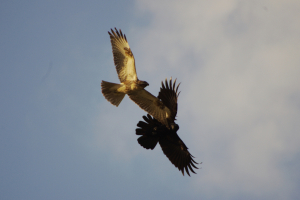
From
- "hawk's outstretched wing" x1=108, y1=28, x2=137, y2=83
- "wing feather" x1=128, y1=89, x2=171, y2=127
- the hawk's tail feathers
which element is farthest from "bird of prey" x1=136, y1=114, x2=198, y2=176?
→ "hawk's outstretched wing" x1=108, y1=28, x2=137, y2=83

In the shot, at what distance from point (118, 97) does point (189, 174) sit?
3.36 m

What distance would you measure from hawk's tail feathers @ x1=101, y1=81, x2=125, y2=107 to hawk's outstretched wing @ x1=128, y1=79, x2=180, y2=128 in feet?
1.58

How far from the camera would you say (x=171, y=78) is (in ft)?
28.0

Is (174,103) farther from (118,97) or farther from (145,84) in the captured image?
(118,97)

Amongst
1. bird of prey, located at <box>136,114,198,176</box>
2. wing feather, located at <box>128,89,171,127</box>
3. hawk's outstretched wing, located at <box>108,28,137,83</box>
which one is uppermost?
hawk's outstretched wing, located at <box>108,28,137,83</box>

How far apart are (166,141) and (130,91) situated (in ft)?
6.60

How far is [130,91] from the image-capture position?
28.9 ft

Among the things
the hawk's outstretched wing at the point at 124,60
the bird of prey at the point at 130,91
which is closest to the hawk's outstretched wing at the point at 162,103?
the bird of prey at the point at 130,91

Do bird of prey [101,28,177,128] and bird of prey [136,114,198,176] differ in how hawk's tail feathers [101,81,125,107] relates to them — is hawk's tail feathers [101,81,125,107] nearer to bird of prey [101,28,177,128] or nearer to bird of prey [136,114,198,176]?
bird of prey [101,28,177,128]

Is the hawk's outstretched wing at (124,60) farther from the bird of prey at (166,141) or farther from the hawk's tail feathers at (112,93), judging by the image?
the bird of prey at (166,141)

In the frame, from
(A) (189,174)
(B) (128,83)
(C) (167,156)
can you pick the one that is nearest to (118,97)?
(B) (128,83)

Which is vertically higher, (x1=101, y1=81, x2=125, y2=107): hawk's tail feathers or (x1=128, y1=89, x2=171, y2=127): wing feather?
(x1=128, y1=89, x2=171, y2=127): wing feather

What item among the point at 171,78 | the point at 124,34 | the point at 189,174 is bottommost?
the point at 189,174

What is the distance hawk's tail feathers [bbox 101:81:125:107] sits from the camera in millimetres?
8680
